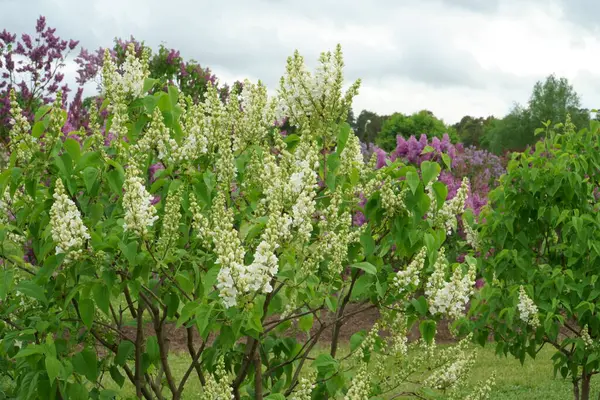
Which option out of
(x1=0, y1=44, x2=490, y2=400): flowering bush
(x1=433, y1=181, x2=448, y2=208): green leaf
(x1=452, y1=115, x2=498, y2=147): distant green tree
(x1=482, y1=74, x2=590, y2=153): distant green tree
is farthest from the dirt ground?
(x1=452, y1=115, x2=498, y2=147): distant green tree

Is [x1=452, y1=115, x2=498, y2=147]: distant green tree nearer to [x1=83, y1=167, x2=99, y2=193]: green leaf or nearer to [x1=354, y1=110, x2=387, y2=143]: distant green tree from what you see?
[x1=354, y1=110, x2=387, y2=143]: distant green tree

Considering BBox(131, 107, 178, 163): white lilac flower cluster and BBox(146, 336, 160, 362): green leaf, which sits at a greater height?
BBox(131, 107, 178, 163): white lilac flower cluster

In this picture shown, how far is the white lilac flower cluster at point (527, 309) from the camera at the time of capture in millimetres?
5320

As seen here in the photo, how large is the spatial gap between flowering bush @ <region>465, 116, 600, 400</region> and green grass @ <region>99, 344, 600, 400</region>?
237 centimetres

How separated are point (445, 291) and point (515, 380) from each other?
20.4 ft

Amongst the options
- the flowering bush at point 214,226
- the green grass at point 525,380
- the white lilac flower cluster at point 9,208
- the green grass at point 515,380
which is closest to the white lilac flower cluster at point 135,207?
the flowering bush at point 214,226

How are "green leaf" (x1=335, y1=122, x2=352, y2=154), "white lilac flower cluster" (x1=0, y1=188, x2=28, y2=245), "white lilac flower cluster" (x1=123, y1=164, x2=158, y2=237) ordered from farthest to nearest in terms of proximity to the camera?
"white lilac flower cluster" (x1=0, y1=188, x2=28, y2=245) < "green leaf" (x1=335, y1=122, x2=352, y2=154) < "white lilac flower cluster" (x1=123, y1=164, x2=158, y2=237)

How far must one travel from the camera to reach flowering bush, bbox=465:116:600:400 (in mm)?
5488

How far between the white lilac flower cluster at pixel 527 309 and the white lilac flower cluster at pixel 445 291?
1875mm

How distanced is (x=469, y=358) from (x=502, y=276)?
1331 mm

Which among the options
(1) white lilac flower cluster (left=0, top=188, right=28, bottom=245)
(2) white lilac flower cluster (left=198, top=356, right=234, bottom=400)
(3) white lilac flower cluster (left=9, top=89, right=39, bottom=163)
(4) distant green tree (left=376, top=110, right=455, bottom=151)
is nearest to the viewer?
(2) white lilac flower cluster (left=198, top=356, right=234, bottom=400)

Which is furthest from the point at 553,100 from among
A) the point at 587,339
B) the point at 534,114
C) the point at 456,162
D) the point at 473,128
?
the point at 587,339

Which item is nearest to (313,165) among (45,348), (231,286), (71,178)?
(231,286)

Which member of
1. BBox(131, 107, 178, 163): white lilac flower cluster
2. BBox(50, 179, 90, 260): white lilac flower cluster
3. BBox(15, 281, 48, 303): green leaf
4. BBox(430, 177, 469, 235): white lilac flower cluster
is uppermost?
BBox(131, 107, 178, 163): white lilac flower cluster
